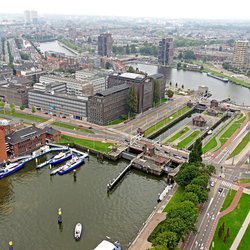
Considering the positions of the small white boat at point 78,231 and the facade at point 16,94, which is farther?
the facade at point 16,94

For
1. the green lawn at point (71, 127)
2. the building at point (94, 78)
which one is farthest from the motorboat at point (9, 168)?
the building at point (94, 78)

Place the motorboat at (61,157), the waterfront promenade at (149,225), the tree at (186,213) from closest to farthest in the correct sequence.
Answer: the tree at (186,213)
the waterfront promenade at (149,225)
the motorboat at (61,157)

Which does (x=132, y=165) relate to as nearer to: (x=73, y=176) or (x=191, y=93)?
(x=73, y=176)

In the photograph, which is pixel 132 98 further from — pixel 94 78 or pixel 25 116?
pixel 94 78

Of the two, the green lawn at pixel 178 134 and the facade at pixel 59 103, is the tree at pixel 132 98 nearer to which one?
the facade at pixel 59 103

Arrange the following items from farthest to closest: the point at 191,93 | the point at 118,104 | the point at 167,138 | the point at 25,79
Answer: the point at 191,93
the point at 25,79
the point at 118,104
the point at 167,138

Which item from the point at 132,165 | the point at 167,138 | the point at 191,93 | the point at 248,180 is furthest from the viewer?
the point at 191,93

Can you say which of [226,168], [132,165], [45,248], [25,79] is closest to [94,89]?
[25,79]

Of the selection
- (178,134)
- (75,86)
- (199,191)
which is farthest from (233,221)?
(75,86)
